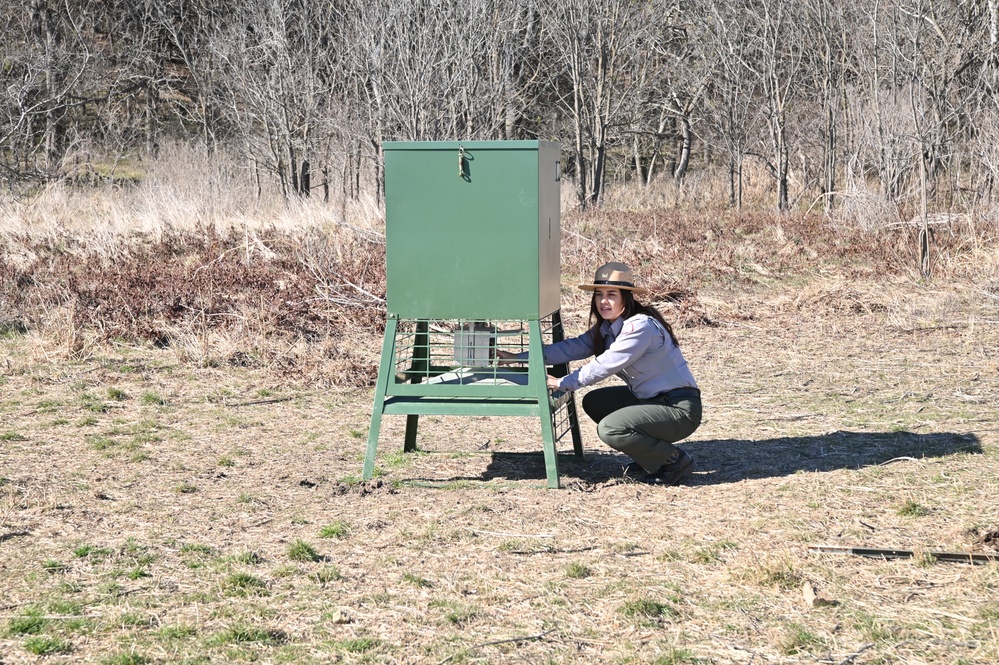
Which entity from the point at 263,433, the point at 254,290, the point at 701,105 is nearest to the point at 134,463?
the point at 263,433

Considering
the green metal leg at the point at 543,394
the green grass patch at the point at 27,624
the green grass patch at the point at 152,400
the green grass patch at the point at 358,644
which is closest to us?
the green grass patch at the point at 358,644

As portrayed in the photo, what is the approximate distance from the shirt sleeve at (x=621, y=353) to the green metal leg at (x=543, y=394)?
0.13m

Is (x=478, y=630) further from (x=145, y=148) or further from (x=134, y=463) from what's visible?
(x=145, y=148)

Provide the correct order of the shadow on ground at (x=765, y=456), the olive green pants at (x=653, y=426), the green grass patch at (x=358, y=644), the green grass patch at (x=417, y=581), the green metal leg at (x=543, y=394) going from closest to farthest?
1. the green grass patch at (x=358, y=644)
2. the green grass patch at (x=417, y=581)
3. the green metal leg at (x=543, y=394)
4. the olive green pants at (x=653, y=426)
5. the shadow on ground at (x=765, y=456)

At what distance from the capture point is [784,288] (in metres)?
14.4

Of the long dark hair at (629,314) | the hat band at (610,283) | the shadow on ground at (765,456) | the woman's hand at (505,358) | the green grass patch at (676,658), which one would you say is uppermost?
the hat band at (610,283)

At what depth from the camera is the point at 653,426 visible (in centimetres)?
606

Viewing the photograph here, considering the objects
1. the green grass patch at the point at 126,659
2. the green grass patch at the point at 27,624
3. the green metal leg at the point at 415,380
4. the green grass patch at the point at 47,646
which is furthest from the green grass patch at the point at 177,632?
the green metal leg at the point at 415,380

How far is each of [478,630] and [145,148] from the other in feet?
96.0

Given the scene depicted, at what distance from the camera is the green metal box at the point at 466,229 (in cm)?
579

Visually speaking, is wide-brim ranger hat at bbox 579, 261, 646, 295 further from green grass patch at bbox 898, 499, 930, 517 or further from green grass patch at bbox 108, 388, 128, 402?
green grass patch at bbox 108, 388, 128, 402

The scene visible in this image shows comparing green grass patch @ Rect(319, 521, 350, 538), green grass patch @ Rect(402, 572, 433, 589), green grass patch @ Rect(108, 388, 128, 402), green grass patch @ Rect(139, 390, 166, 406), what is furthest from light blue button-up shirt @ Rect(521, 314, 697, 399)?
green grass patch @ Rect(108, 388, 128, 402)

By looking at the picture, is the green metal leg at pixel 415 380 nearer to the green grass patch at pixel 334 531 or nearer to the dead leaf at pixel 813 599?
the green grass patch at pixel 334 531

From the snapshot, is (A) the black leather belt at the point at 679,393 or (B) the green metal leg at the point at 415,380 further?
(B) the green metal leg at the point at 415,380
